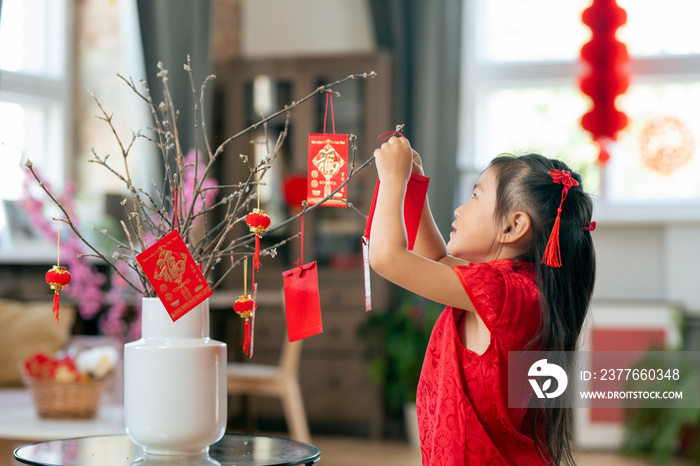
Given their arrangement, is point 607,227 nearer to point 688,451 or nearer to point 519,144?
point 519,144

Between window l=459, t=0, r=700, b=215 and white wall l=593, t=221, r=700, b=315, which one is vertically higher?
window l=459, t=0, r=700, b=215

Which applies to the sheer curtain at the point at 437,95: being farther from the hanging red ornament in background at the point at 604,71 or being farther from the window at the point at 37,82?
the window at the point at 37,82

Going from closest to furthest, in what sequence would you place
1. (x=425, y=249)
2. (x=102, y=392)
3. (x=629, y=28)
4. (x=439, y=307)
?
(x=425, y=249)
(x=102, y=392)
(x=439, y=307)
(x=629, y=28)

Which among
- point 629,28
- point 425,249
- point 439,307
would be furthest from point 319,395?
point 425,249

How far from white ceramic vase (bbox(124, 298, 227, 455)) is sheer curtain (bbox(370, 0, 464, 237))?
11.4 feet

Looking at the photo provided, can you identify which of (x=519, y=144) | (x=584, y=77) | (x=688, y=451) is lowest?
(x=688, y=451)

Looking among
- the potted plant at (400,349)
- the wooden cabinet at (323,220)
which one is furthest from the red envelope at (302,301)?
the wooden cabinet at (323,220)

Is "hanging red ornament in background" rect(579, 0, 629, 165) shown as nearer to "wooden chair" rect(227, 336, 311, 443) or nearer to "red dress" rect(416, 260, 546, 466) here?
"wooden chair" rect(227, 336, 311, 443)

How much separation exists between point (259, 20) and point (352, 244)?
66.0 inches

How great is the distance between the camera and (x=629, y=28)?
4.75 m

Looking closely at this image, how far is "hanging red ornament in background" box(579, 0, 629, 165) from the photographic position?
4496 mm

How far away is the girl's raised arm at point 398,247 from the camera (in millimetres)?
1273

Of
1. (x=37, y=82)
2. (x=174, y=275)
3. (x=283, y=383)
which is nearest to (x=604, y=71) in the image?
(x=283, y=383)

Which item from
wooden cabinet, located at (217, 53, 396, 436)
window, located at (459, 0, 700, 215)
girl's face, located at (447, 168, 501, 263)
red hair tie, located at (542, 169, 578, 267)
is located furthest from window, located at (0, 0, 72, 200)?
red hair tie, located at (542, 169, 578, 267)
